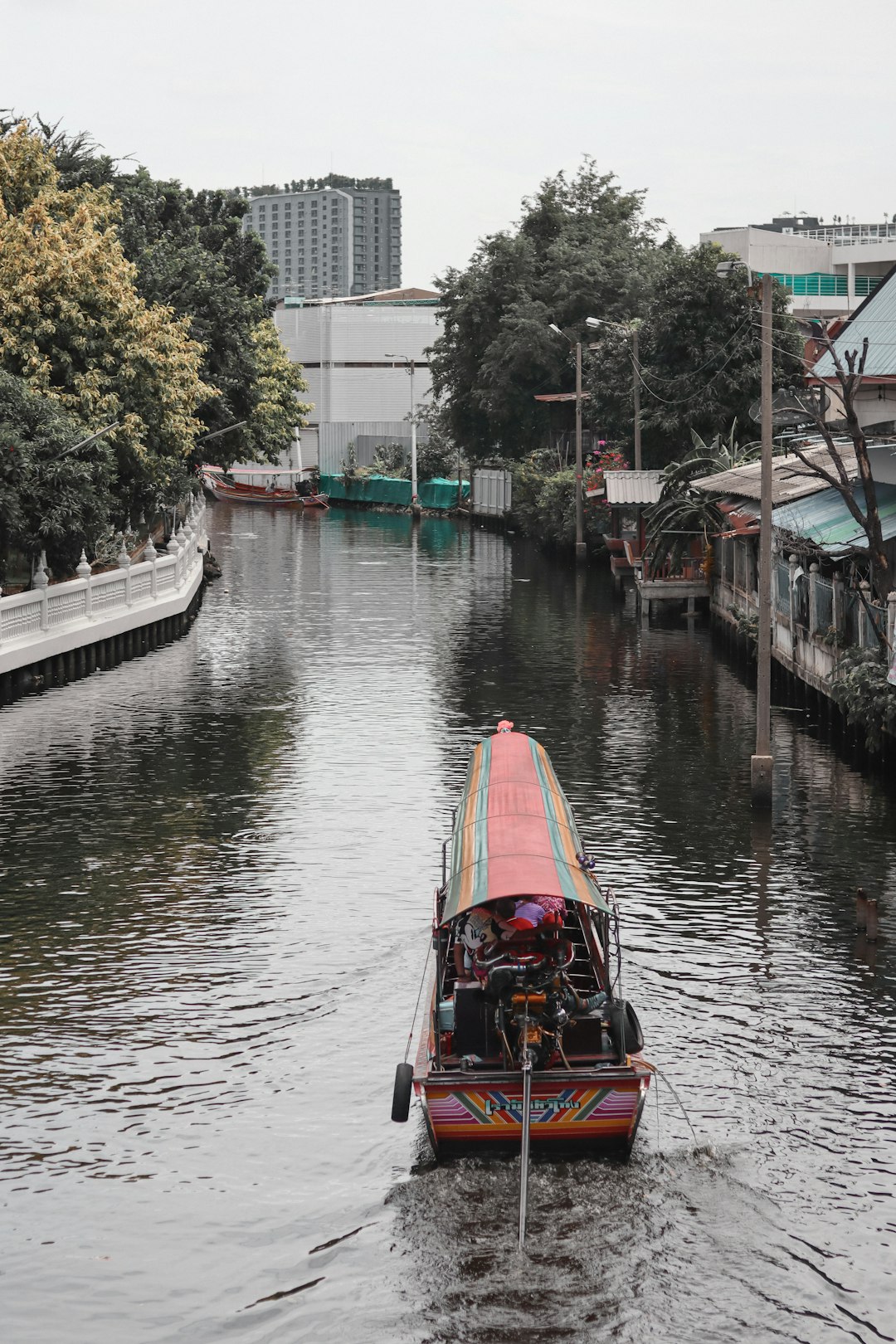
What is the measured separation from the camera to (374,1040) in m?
16.9

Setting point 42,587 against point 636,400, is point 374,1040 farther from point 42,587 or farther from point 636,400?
point 636,400

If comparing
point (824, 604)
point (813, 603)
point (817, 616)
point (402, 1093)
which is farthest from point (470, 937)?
point (813, 603)

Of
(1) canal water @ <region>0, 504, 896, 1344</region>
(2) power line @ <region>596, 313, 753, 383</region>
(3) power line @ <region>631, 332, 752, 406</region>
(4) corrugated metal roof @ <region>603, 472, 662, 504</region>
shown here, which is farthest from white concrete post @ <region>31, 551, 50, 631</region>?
(2) power line @ <region>596, 313, 753, 383</region>

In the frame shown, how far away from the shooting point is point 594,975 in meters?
15.8

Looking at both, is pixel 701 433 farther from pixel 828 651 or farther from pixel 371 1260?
pixel 371 1260

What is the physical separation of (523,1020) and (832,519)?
74.3 feet

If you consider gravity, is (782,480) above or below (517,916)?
above

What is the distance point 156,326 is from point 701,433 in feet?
79.3

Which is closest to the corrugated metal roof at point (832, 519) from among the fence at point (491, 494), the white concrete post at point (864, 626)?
the white concrete post at point (864, 626)

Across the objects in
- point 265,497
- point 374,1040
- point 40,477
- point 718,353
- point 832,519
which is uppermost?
point 718,353

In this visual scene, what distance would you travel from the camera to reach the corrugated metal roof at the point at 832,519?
103 feet

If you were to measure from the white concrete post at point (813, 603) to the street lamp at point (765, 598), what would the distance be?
8.61 metres

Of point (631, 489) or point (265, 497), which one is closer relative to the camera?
point (631, 489)

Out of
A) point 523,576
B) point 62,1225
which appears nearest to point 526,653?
point 523,576
